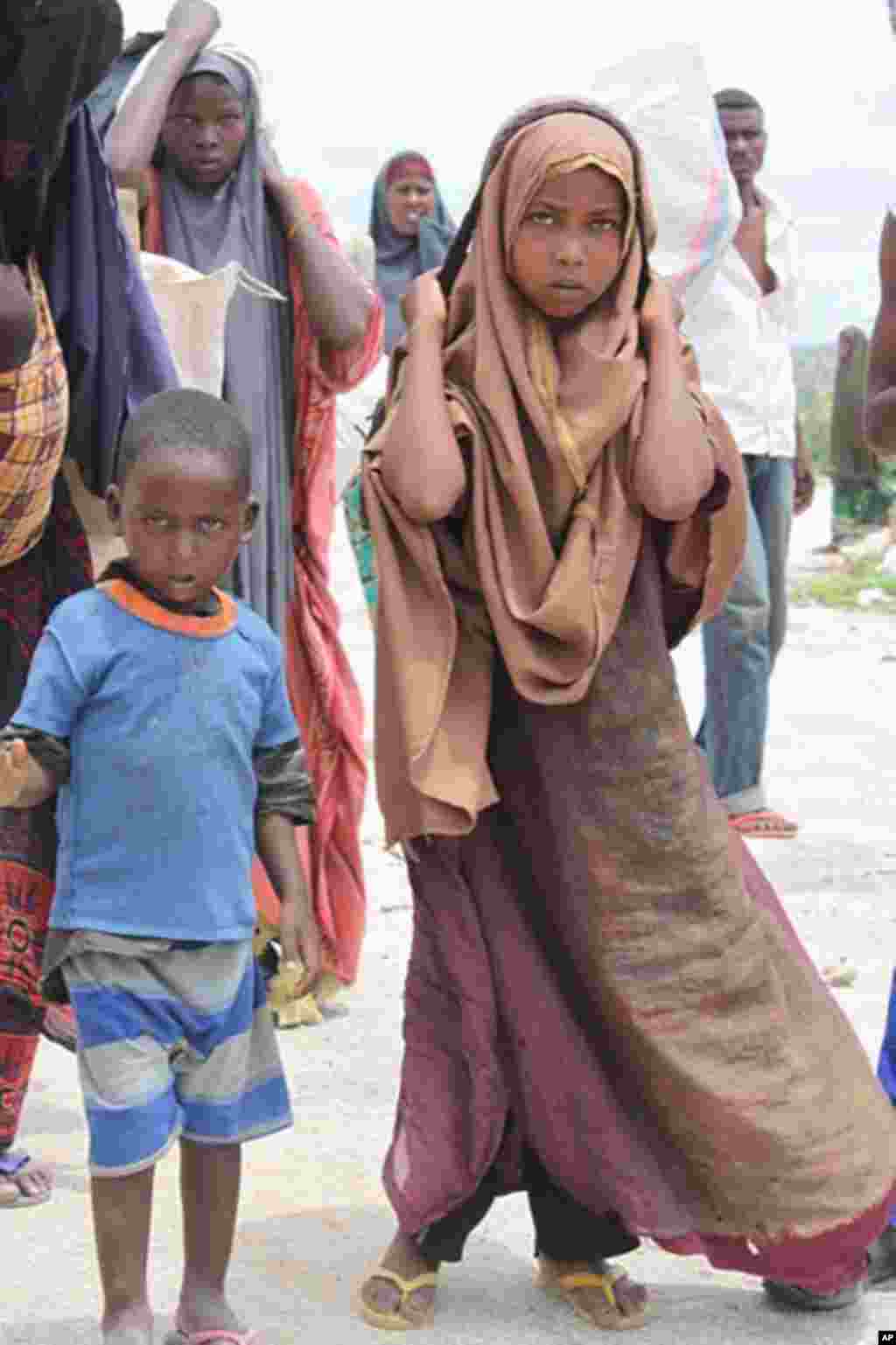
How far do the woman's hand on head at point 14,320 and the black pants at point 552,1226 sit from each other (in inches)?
58.8

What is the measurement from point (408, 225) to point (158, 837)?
7.79 meters

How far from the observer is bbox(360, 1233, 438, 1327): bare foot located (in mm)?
4027

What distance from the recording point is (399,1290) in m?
4.04

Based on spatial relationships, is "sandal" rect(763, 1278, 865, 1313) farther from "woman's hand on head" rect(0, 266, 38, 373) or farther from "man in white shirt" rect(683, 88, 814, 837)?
"man in white shirt" rect(683, 88, 814, 837)

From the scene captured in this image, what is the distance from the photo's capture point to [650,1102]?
13.0ft

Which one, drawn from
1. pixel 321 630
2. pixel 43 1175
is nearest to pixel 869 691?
pixel 321 630

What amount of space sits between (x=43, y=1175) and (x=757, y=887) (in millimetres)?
1413

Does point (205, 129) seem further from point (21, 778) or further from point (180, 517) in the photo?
point (21, 778)

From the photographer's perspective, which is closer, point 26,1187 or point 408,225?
point 26,1187

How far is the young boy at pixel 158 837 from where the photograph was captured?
3.57m

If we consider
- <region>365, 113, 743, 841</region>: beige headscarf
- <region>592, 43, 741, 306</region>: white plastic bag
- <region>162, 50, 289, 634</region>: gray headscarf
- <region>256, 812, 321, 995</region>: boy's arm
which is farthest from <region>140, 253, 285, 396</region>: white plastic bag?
<region>592, 43, 741, 306</region>: white plastic bag

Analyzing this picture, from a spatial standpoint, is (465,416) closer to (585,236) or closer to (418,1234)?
(585,236)

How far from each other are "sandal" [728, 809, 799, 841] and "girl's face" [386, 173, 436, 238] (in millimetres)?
3909

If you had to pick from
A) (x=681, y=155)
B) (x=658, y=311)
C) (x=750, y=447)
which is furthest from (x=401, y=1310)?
(x=750, y=447)
